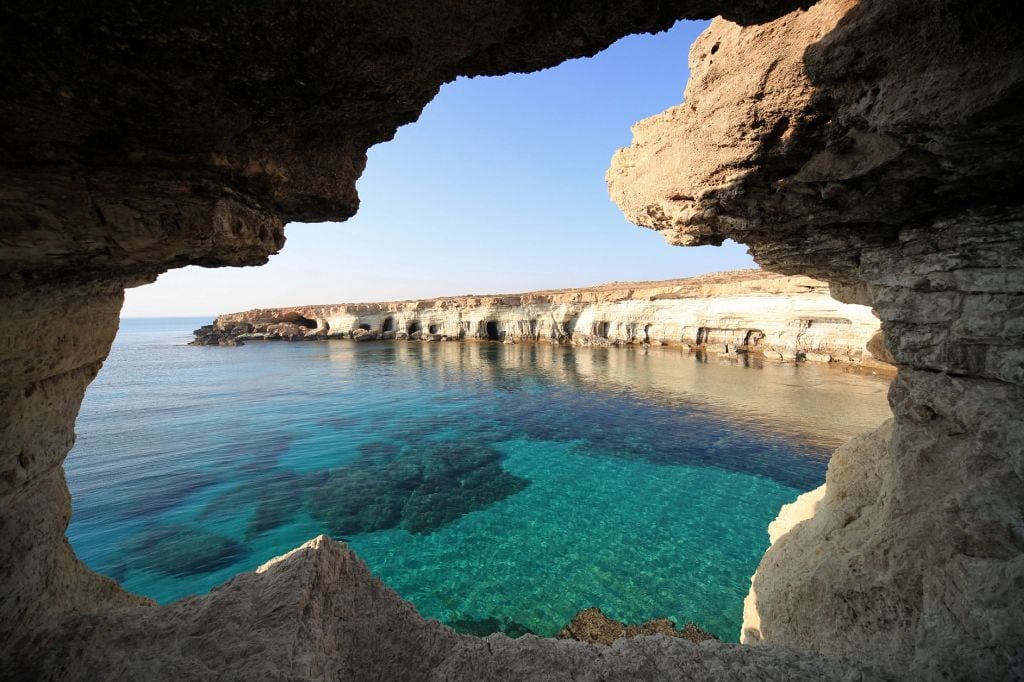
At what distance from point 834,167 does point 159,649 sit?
7.49 meters

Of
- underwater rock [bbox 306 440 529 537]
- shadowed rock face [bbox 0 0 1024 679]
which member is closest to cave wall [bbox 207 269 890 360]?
underwater rock [bbox 306 440 529 537]

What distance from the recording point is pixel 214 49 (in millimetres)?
2318

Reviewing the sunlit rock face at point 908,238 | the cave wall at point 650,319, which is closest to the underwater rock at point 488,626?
the sunlit rock face at point 908,238

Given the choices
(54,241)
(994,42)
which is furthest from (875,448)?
(54,241)

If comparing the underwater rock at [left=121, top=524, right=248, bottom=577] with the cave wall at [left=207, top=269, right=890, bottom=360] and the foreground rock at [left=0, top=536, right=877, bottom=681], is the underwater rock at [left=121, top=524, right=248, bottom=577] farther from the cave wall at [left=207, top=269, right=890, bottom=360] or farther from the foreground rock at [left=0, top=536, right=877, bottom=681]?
the cave wall at [left=207, top=269, right=890, bottom=360]

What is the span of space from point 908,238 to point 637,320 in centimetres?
4274

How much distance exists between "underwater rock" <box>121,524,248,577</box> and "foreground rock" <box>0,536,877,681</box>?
23.7ft

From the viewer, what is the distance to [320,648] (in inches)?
119

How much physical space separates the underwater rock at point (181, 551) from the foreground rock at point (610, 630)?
804cm

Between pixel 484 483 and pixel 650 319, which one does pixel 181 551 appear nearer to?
pixel 484 483

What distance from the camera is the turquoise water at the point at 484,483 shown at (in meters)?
9.09

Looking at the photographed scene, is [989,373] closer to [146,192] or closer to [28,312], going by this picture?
[146,192]

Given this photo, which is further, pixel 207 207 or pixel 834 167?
pixel 834 167

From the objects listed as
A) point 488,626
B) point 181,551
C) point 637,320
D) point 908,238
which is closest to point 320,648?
point 488,626
